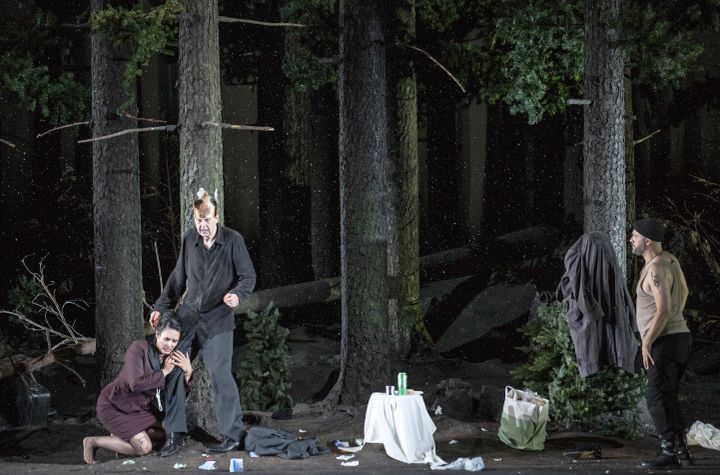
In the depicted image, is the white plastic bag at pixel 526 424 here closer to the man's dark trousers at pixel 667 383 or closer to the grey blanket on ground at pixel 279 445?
the man's dark trousers at pixel 667 383

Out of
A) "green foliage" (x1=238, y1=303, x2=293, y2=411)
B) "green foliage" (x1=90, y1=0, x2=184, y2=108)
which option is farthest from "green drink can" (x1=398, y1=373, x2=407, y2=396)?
"green foliage" (x1=90, y1=0, x2=184, y2=108)

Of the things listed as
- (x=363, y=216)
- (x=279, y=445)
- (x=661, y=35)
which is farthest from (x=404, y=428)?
(x=661, y=35)

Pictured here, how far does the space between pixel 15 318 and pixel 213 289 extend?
977 centimetres

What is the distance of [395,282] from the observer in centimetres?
1476

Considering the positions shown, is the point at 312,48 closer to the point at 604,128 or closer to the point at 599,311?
the point at 604,128

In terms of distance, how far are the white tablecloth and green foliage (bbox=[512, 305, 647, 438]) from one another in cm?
166

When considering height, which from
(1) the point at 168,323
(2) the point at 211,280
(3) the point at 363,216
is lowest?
(1) the point at 168,323

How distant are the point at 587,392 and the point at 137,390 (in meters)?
4.18

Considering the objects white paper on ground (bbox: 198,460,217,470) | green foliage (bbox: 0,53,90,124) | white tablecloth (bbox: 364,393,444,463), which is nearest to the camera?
white paper on ground (bbox: 198,460,217,470)

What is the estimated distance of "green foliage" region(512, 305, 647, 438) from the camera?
8805 mm

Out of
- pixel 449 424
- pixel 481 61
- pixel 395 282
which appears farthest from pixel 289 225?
pixel 449 424

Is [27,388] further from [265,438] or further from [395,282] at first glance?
[395,282]

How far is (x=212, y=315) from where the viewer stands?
8.23 m

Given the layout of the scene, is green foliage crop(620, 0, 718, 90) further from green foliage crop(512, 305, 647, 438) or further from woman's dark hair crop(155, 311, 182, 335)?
woman's dark hair crop(155, 311, 182, 335)
